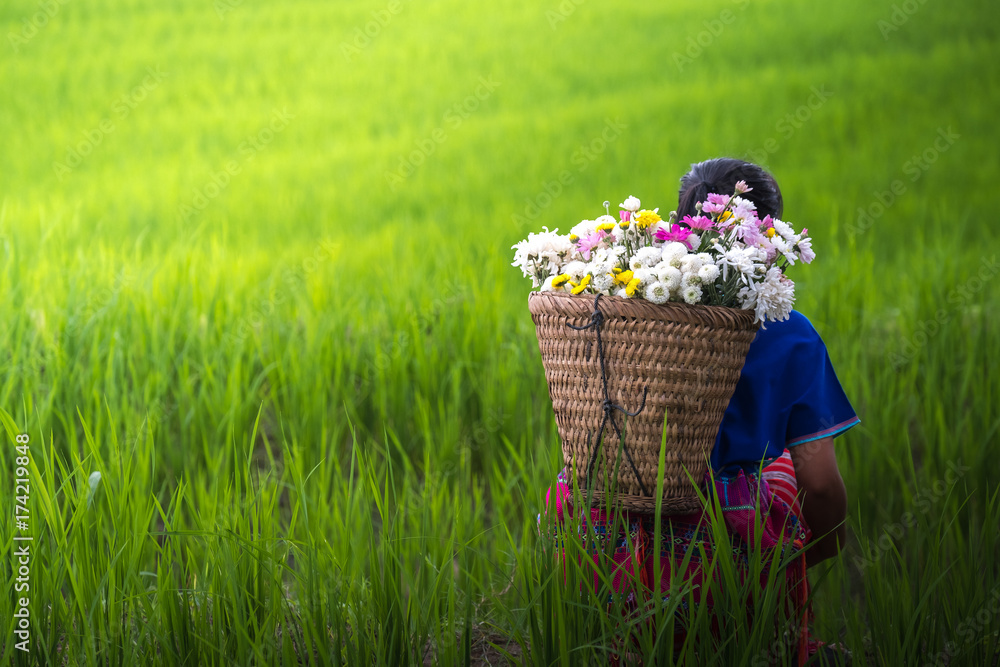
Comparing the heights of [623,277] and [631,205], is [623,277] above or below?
below

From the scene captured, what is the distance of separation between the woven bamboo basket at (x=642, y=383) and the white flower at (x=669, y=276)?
0.04m

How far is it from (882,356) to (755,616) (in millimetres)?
2757

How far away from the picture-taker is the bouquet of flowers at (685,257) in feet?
4.31

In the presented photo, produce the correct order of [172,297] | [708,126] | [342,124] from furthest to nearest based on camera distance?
[342,124], [708,126], [172,297]

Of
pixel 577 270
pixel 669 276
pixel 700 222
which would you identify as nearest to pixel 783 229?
pixel 700 222

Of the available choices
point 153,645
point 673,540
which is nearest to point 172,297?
point 153,645

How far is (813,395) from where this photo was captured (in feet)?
4.99

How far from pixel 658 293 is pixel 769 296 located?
0.64 feet

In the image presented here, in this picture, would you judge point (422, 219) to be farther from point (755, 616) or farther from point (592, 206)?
point (755, 616)

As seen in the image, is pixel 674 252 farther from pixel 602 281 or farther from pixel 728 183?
pixel 728 183

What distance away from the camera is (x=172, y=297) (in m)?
3.70

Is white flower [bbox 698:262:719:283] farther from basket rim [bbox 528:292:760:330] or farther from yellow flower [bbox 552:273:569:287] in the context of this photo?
yellow flower [bbox 552:273:569:287]

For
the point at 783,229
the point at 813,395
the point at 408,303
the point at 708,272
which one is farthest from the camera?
the point at 408,303

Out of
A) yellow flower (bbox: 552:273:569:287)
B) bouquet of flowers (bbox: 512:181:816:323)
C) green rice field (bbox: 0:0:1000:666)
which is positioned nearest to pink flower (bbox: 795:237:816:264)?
bouquet of flowers (bbox: 512:181:816:323)
